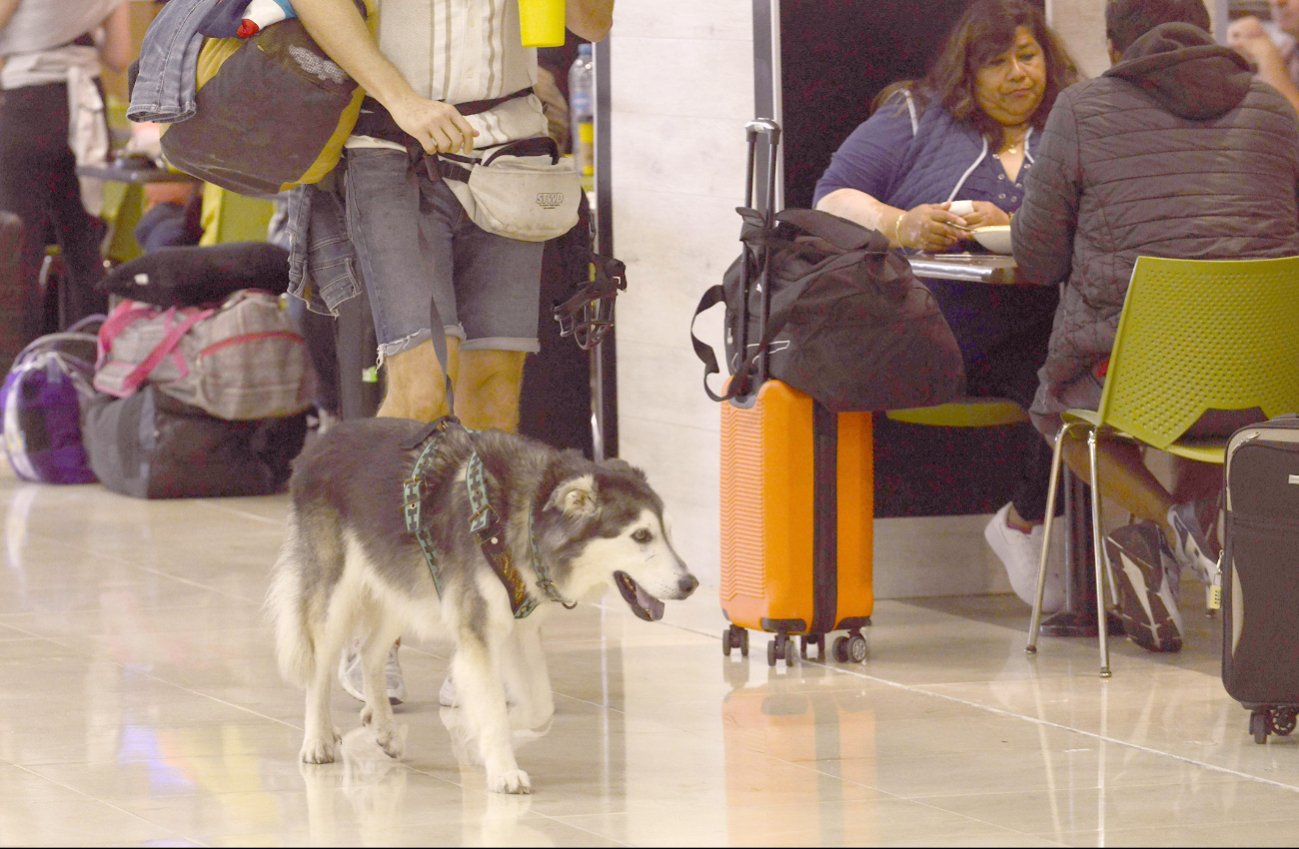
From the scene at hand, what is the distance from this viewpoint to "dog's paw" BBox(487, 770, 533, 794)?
349 centimetres

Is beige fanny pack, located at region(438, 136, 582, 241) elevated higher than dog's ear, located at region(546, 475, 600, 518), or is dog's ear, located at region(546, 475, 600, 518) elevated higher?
beige fanny pack, located at region(438, 136, 582, 241)

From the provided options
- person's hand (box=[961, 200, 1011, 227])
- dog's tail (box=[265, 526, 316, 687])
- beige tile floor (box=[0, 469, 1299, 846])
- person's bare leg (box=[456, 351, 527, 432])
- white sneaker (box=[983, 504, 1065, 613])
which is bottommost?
beige tile floor (box=[0, 469, 1299, 846])

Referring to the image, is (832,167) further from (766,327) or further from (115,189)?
(115,189)

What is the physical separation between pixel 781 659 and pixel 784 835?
142 centimetres

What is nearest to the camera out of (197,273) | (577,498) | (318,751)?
(577,498)

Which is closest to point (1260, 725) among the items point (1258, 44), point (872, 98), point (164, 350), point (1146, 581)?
point (1146, 581)

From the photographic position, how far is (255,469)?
7465mm

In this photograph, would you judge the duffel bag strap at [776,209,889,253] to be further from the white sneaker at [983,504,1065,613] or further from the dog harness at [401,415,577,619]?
the dog harness at [401,415,577,619]

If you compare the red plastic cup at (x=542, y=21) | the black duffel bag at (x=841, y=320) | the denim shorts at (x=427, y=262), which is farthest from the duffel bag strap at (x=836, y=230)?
the red plastic cup at (x=542, y=21)

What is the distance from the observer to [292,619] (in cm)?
374

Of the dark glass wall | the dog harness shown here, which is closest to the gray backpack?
the dark glass wall

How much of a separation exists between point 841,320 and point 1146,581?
933mm

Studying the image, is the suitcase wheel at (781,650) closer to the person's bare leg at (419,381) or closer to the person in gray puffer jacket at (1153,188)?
the person in gray puffer jacket at (1153,188)

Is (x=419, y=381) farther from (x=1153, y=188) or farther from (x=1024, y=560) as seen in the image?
(x=1024, y=560)
